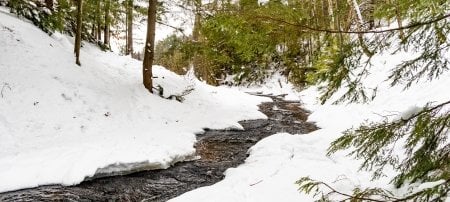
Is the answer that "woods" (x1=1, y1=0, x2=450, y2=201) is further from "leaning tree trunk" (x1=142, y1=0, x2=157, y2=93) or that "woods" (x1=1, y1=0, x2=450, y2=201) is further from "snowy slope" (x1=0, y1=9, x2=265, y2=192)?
"snowy slope" (x1=0, y1=9, x2=265, y2=192)

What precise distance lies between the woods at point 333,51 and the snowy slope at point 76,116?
42.2 inches

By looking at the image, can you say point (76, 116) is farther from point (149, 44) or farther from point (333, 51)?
point (333, 51)

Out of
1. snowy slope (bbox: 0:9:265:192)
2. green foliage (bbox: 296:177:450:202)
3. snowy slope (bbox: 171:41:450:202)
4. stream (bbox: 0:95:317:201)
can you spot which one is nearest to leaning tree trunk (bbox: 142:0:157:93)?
snowy slope (bbox: 0:9:265:192)

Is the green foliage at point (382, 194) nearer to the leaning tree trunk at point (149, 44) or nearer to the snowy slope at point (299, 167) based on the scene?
the snowy slope at point (299, 167)

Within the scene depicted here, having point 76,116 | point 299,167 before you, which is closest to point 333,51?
point 299,167

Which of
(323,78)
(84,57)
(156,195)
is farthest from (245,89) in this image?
(323,78)

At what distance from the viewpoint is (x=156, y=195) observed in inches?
266

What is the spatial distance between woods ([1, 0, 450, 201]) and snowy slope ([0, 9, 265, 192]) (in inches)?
42.2

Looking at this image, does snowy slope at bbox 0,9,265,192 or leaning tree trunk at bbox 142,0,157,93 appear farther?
leaning tree trunk at bbox 142,0,157,93

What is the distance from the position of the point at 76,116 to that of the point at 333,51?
307 inches

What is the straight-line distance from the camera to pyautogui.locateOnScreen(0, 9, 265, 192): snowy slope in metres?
7.66

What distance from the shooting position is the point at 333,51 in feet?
14.5

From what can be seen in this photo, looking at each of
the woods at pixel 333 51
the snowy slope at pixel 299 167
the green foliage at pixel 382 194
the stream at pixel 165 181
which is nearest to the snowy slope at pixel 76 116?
the stream at pixel 165 181

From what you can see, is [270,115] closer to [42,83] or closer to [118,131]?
[118,131]
